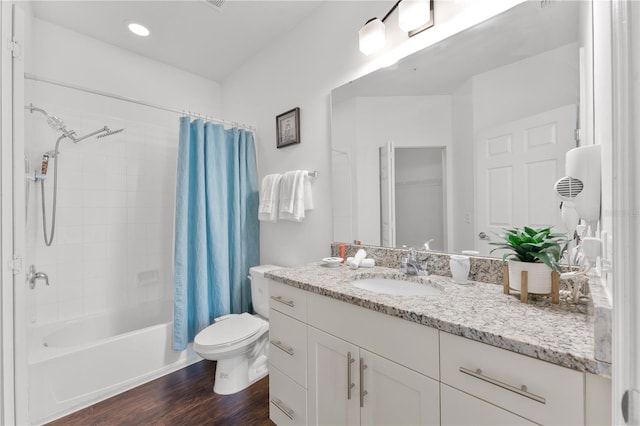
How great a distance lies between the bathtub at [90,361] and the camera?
1476 millimetres

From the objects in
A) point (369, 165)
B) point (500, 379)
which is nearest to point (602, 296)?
point (500, 379)

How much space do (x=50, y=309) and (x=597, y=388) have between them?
9.50 ft

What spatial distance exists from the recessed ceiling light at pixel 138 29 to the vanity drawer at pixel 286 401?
101 inches

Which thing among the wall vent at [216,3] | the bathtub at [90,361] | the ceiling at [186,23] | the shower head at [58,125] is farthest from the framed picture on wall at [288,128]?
the bathtub at [90,361]

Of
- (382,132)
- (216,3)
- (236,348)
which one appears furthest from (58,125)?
(382,132)

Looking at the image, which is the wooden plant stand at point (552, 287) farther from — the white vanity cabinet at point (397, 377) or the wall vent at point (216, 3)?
the wall vent at point (216, 3)

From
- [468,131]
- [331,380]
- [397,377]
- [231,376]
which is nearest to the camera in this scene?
[397,377]

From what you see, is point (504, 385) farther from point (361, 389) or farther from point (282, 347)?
point (282, 347)

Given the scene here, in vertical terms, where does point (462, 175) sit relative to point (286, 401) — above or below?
above

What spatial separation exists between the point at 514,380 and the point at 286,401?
1.07 meters

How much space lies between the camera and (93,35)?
2111 mm

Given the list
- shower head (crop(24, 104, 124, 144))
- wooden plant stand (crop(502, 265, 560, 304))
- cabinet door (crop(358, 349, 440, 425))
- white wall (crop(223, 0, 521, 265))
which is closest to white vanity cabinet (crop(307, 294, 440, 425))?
cabinet door (crop(358, 349, 440, 425))

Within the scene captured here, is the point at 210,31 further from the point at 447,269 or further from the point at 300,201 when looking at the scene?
the point at 447,269

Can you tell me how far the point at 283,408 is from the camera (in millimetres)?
1356
